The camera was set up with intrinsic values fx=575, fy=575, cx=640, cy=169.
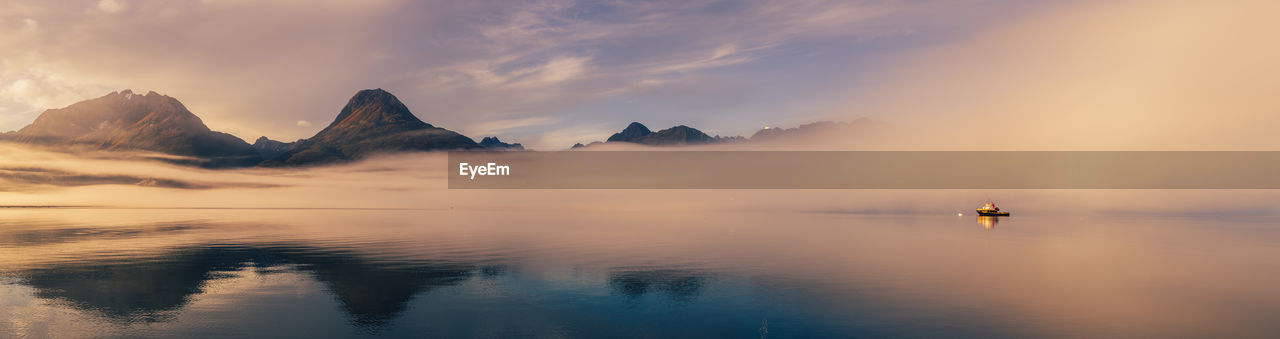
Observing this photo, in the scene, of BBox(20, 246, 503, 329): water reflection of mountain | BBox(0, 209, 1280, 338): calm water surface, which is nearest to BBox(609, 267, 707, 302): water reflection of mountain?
BBox(0, 209, 1280, 338): calm water surface

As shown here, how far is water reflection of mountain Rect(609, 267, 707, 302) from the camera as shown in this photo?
2195 inches

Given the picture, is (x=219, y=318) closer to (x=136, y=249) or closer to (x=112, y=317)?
(x=112, y=317)

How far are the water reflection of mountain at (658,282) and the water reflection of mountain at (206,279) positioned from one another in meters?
16.9

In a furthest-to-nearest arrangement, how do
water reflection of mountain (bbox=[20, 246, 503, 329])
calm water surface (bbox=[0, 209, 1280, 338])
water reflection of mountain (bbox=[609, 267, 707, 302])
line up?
water reflection of mountain (bbox=[609, 267, 707, 302])
water reflection of mountain (bbox=[20, 246, 503, 329])
calm water surface (bbox=[0, 209, 1280, 338])

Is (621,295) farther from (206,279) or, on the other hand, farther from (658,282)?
(206,279)

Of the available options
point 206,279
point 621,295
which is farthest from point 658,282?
point 206,279

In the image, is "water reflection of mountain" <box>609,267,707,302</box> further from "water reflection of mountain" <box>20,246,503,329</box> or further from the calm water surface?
"water reflection of mountain" <box>20,246,503,329</box>

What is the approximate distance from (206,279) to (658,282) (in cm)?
4835

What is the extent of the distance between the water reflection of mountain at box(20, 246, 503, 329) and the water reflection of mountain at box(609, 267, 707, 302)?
1691 cm

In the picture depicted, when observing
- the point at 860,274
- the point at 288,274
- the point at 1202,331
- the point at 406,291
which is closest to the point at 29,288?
the point at 288,274

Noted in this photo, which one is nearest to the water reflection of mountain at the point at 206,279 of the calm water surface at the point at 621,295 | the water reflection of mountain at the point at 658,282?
the calm water surface at the point at 621,295

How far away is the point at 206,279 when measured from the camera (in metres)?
61.3

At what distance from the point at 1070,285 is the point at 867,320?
3757 centimetres

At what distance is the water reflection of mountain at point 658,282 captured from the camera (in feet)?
183
